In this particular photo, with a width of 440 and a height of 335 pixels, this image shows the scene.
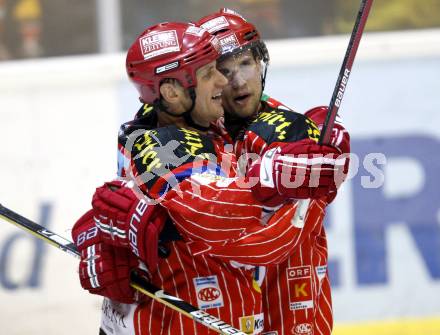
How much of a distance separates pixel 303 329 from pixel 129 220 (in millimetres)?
656

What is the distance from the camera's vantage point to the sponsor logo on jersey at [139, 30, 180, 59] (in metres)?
2.58

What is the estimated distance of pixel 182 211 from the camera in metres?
2.43

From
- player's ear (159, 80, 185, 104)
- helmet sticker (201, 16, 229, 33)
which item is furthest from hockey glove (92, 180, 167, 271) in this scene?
helmet sticker (201, 16, 229, 33)

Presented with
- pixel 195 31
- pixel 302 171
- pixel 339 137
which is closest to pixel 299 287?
pixel 339 137

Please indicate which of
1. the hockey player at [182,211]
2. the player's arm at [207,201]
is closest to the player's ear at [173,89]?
the hockey player at [182,211]

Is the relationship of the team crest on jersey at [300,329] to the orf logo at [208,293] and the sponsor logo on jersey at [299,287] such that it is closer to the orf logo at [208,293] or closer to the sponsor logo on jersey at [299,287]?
the sponsor logo on jersey at [299,287]

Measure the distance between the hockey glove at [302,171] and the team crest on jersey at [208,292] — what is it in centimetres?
43

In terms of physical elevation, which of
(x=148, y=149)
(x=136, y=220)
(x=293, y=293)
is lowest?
(x=293, y=293)

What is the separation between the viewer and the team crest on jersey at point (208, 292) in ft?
8.81

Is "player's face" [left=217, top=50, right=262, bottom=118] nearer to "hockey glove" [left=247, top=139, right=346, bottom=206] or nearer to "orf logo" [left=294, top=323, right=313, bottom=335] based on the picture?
"hockey glove" [left=247, top=139, right=346, bottom=206]

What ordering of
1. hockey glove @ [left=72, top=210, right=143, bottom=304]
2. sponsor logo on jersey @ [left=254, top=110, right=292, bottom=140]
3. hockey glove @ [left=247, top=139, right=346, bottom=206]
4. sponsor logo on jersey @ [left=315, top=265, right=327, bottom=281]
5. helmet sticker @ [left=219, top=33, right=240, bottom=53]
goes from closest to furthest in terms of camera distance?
1. hockey glove @ [left=247, top=139, right=346, bottom=206]
2. sponsor logo on jersey @ [left=254, top=110, right=292, bottom=140]
3. hockey glove @ [left=72, top=210, right=143, bottom=304]
4. helmet sticker @ [left=219, top=33, right=240, bottom=53]
5. sponsor logo on jersey @ [left=315, top=265, right=327, bottom=281]

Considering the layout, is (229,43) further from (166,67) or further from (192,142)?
(192,142)

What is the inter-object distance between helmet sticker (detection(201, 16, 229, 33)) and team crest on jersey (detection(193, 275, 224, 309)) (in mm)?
665

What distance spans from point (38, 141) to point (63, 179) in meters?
0.18
